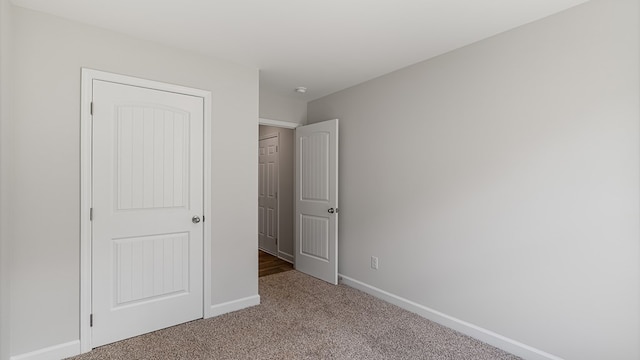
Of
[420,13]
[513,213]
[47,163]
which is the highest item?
[420,13]

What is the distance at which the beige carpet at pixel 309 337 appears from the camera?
6.96ft

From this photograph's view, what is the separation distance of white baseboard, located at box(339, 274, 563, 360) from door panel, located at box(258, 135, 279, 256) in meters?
1.99

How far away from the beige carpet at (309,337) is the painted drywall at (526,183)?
10.5 inches

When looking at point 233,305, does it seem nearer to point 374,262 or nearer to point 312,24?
point 374,262

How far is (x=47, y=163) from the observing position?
200cm

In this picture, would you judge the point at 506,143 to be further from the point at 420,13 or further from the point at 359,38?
the point at 359,38

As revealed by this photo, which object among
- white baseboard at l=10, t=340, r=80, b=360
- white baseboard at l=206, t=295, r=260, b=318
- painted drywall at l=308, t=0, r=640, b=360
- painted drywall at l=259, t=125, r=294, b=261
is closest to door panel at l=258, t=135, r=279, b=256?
painted drywall at l=259, t=125, r=294, b=261

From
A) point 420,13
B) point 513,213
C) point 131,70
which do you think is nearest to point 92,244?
point 131,70

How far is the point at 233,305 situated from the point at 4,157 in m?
1.95

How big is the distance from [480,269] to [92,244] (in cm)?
288

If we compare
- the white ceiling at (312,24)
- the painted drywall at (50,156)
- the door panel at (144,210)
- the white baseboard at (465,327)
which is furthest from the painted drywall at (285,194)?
the painted drywall at (50,156)

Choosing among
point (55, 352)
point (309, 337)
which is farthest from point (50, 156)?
point (309, 337)

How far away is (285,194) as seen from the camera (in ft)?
15.1

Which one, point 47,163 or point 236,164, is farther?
point 236,164
